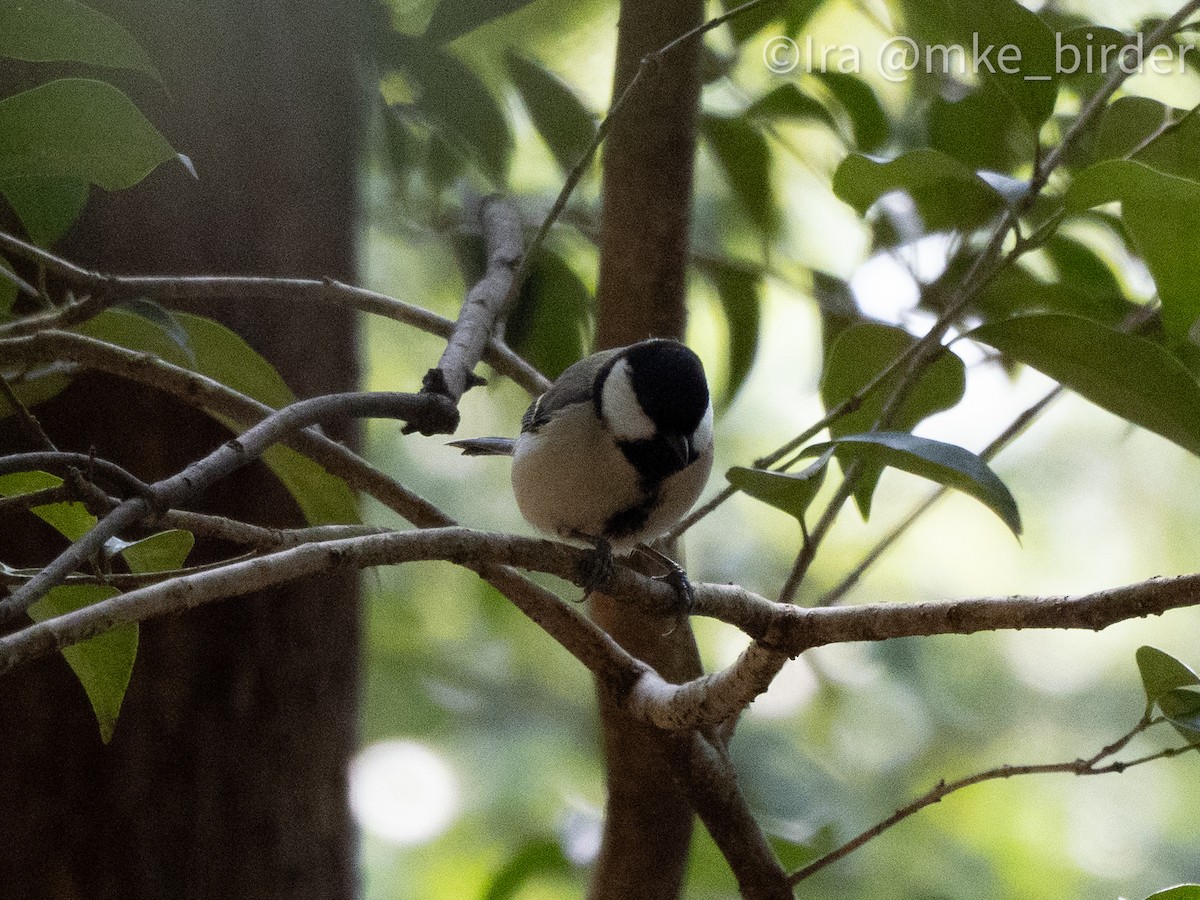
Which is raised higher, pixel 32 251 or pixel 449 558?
pixel 32 251

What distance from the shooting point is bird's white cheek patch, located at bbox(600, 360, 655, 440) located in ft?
2.89

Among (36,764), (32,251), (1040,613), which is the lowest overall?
(1040,613)

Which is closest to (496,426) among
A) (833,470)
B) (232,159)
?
(833,470)

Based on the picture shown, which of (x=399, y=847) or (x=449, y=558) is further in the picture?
(x=399, y=847)

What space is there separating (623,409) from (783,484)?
251mm

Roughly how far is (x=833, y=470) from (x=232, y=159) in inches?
35.8

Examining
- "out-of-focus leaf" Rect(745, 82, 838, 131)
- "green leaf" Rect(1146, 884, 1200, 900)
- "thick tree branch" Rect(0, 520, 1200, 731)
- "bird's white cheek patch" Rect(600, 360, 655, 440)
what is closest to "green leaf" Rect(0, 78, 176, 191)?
"thick tree branch" Rect(0, 520, 1200, 731)

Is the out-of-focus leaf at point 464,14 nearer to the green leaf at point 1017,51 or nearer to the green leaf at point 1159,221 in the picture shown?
the green leaf at point 1017,51

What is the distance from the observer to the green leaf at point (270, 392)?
2.62ft

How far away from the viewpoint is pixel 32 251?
2.20 ft

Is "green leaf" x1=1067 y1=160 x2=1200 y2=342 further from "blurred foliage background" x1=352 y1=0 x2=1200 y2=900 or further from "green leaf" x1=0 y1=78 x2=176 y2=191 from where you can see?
"green leaf" x1=0 y1=78 x2=176 y2=191

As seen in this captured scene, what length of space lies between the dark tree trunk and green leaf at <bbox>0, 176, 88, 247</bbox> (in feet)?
0.72

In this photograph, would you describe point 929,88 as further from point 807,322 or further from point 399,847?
point 399,847

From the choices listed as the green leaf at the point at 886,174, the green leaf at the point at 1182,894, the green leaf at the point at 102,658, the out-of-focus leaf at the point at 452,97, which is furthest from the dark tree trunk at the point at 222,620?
the green leaf at the point at 1182,894
